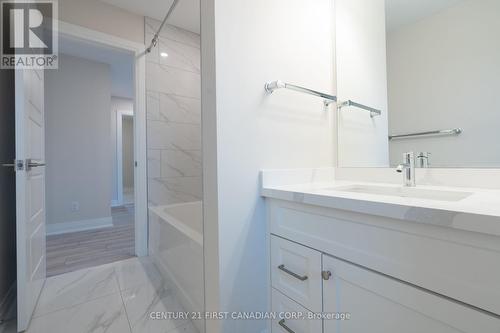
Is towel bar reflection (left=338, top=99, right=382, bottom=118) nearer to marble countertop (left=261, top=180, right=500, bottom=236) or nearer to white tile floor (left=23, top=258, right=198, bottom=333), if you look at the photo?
marble countertop (left=261, top=180, right=500, bottom=236)

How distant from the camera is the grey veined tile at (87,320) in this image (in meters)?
1.17

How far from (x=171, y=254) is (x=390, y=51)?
1830 mm

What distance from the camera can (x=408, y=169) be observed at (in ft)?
3.38

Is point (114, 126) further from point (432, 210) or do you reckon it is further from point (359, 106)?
point (432, 210)

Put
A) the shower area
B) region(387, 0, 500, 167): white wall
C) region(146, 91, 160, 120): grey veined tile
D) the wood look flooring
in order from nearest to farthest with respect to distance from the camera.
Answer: region(387, 0, 500, 167): white wall → the wood look flooring → the shower area → region(146, 91, 160, 120): grey veined tile

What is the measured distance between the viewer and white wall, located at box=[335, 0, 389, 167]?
127 centimetres

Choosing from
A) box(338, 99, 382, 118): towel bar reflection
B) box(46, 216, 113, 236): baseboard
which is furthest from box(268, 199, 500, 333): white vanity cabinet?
box(46, 216, 113, 236): baseboard

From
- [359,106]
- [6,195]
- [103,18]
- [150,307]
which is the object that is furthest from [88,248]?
[359,106]

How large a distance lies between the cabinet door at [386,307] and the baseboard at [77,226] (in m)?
3.28

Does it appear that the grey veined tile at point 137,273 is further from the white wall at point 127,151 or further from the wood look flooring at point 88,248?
the white wall at point 127,151

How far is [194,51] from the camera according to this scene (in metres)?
2.46

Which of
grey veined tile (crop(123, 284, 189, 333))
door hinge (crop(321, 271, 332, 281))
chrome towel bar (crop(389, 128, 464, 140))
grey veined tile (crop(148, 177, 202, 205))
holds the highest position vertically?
chrome towel bar (crop(389, 128, 464, 140))

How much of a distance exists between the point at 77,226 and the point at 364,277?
137 inches

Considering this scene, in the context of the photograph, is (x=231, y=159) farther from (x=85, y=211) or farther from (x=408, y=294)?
(x=85, y=211)
